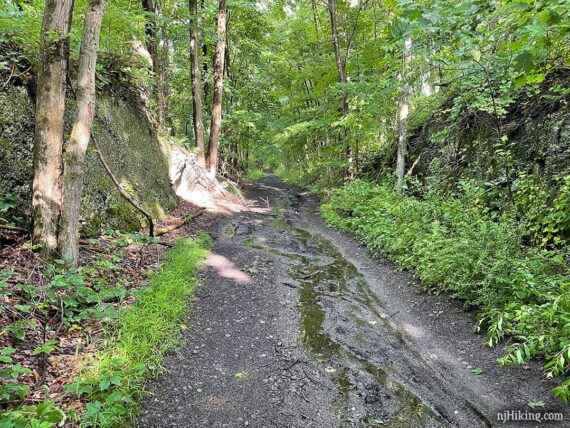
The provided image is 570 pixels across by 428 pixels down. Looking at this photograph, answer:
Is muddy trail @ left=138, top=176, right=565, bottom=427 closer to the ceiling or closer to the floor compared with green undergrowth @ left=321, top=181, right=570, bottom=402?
closer to the floor

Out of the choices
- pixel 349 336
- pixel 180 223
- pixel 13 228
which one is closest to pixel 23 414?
pixel 13 228

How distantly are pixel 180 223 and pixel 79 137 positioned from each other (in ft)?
17.3

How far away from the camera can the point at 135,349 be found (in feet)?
13.6

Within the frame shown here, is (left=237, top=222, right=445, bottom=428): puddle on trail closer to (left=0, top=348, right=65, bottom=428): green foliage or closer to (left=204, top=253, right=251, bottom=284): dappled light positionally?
(left=204, top=253, right=251, bottom=284): dappled light

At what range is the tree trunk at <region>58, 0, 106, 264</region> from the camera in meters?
4.98

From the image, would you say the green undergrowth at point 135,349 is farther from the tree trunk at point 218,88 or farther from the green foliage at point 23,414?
the tree trunk at point 218,88

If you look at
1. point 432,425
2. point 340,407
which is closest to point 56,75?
point 340,407

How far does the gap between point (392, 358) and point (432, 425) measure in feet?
3.95

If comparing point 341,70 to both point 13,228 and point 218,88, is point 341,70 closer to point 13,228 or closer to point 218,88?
point 218,88

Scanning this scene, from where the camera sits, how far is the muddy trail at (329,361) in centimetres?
370

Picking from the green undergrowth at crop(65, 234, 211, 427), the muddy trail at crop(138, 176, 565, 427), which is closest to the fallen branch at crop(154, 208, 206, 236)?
the muddy trail at crop(138, 176, 565, 427)

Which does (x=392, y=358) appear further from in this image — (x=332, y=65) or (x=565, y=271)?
(x=332, y=65)

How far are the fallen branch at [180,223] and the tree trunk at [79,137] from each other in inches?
139

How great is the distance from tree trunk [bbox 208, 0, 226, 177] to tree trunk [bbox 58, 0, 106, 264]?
34.0 feet
